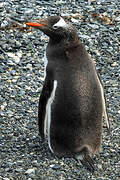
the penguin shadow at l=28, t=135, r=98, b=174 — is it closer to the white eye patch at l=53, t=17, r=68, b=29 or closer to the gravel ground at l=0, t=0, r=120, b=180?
the gravel ground at l=0, t=0, r=120, b=180

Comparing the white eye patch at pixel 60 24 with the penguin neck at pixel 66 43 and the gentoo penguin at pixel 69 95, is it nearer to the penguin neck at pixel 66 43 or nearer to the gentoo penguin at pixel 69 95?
the gentoo penguin at pixel 69 95

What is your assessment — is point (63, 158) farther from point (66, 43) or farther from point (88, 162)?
point (66, 43)

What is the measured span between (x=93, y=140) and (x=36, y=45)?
217 centimetres

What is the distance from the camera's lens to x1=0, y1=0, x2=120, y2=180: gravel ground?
189 inches

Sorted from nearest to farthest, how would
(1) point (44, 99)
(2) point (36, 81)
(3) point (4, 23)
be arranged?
(1) point (44, 99) < (2) point (36, 81) < (3) point (4, 23)

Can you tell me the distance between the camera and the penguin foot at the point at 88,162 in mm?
4766

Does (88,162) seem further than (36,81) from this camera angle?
No

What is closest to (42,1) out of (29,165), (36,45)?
(36,45)

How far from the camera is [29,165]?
4.79m

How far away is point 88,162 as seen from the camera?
4812 mm

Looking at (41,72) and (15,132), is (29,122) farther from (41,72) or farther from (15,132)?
(41,72)

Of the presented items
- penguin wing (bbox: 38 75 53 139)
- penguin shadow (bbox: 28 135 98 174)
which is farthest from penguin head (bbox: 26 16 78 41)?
penguin shadow (bbox: 28 135 98 174)

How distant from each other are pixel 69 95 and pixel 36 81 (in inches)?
60.3

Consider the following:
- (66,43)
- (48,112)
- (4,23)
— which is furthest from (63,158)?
(4,23)
